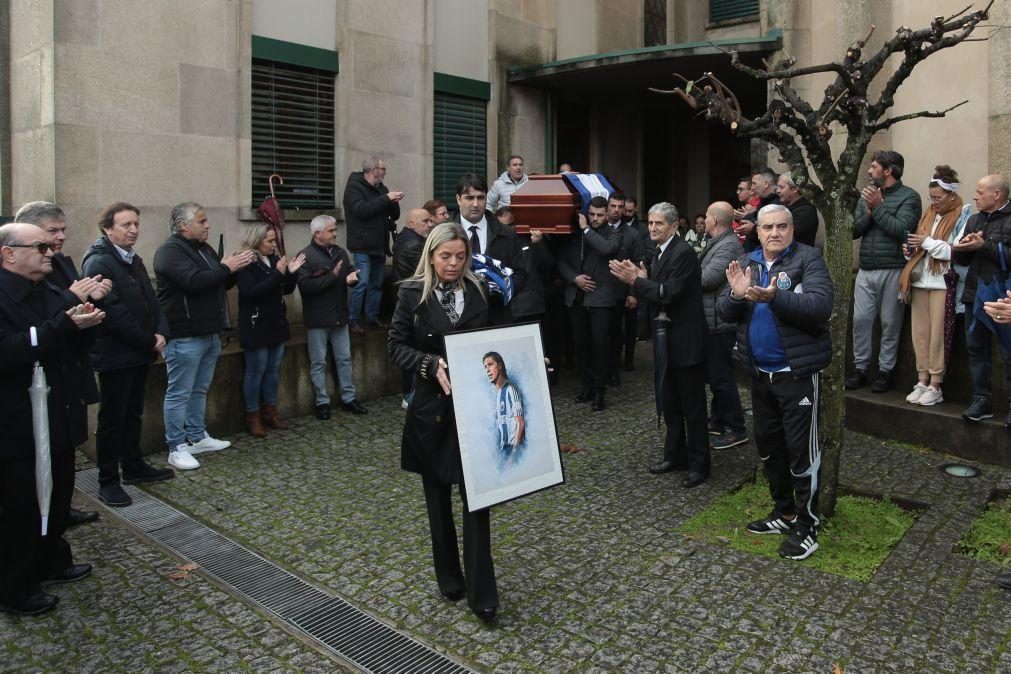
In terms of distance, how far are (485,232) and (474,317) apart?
3901mm

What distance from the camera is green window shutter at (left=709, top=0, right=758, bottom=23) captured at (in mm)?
16328

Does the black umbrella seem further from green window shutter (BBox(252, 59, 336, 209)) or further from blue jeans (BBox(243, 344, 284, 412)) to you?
green window shutter (BBox(252, 59, 336, 209))

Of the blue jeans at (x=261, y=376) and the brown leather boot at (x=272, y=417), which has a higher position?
the blue jeans at (x=261, y=376)

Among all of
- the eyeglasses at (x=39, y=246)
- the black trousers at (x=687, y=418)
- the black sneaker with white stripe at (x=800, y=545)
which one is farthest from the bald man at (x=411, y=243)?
the black sneaker with white stripe at (x=800, y=545)

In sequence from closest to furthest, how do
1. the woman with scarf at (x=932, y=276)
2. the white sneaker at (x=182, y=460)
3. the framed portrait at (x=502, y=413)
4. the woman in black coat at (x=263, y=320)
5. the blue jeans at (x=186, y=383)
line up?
the framed portrait at (x=502, y=413) < the white sneaker at (x=182, y=460) < the blue jeans at (x=186, y=383) < the woman with scarf at (x=932, y=276) < the woman in black coat at (x=263, y=320)

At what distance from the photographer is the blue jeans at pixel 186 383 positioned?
24.3ft

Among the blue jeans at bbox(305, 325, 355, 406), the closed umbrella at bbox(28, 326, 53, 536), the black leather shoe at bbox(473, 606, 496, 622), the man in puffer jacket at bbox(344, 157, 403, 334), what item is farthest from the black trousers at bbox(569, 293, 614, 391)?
the closed umbrella at bbox(28, 326, 53, 536)

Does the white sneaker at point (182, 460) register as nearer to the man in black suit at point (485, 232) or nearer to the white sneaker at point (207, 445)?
the white sneaker at point (207, 445)

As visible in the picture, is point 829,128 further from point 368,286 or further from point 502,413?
point 368,286

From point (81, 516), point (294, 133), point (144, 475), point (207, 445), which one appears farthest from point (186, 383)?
point (294, 133)

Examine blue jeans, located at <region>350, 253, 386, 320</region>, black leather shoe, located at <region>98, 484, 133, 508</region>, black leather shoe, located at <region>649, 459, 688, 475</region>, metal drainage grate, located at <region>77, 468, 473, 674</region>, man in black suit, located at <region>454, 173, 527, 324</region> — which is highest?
man in black suit, located at <region>454, 173, 527, 324</region>

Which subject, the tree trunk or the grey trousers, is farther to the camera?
the grey trousers

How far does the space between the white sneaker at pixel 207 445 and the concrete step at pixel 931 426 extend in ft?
18.5

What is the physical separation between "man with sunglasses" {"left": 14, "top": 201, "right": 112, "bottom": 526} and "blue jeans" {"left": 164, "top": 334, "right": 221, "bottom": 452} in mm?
A: 1412
